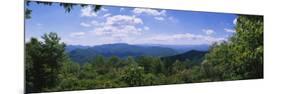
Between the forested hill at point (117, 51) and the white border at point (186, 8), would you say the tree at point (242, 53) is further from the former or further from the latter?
the forested hill at point (117, 51)

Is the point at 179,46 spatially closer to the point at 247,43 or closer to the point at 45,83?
the point at 247,43

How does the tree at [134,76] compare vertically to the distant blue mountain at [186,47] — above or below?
below

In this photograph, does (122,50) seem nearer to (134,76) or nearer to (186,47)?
(134,76)

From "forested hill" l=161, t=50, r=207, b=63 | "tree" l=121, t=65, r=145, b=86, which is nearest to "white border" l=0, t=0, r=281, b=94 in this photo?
"tree" l=121, t=65, r=145, b=86

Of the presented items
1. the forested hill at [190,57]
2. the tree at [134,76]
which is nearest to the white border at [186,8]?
the tree at [134,76]

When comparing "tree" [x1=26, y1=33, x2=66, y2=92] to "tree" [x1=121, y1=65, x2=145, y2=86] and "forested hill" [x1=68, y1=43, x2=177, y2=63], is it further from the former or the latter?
"tree" [x1=121, y1=65, x2=145, y2=86]

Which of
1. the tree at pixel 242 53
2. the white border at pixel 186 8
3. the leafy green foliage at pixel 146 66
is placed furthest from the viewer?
the tree at pixel 242 53
